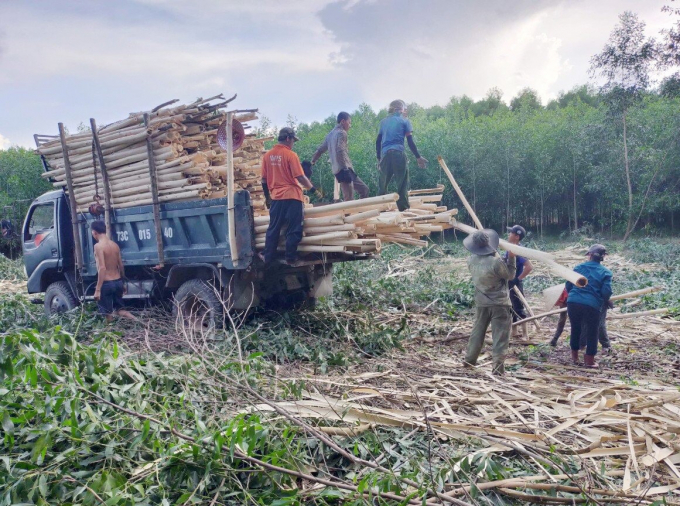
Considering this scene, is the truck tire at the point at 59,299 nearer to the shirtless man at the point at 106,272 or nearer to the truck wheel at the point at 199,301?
the shirtless man at the point at 106,272

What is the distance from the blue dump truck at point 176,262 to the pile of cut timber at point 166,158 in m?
0.29

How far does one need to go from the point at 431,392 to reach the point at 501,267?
1764mm

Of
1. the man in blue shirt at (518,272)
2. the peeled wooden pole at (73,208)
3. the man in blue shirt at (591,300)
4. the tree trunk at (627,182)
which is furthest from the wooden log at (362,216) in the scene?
the tree trunk at (627,182)

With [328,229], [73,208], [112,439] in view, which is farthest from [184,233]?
[112,439]

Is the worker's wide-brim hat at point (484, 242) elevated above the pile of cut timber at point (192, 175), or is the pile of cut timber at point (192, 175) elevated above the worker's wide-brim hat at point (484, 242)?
the pile of cut timber at point (192, 175)

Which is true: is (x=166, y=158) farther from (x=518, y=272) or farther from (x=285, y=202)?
(x=518, y=272)

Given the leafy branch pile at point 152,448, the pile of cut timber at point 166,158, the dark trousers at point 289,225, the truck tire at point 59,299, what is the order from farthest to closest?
the truck tire at point 59,299 < the pile of cut timber at point 166,158 < the dark trousers at point 289,225 < the leafy branch pile at point 152,448

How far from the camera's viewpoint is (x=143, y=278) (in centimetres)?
889

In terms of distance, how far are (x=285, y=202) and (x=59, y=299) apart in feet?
17.0

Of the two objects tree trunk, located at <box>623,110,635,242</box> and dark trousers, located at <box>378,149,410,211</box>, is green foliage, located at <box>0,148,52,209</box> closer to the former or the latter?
dark trousers, located at <box>378,149,410,211</box>

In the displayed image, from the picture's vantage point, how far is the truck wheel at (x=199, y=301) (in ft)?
24.8

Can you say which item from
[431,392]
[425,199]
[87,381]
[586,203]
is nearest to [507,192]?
[586,203]

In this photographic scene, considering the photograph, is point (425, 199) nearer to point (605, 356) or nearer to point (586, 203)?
point (605, 356)

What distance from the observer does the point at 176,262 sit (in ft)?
26.1
